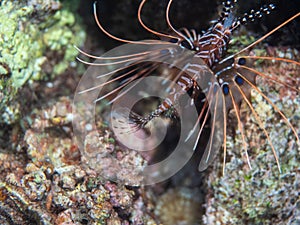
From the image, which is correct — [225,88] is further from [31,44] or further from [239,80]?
[31,44]

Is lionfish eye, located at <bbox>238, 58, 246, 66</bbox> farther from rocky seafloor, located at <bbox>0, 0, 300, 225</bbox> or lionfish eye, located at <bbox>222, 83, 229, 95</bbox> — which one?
rocky seafloor, located at <bbox>0, 0, 300, 225</bbox>

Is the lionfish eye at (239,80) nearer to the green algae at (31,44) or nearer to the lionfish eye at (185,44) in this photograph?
the lionfish eye at (185,44)

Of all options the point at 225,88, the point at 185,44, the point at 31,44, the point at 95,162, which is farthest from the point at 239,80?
the point at 31,44

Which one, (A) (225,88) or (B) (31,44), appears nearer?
(A) (225,88)

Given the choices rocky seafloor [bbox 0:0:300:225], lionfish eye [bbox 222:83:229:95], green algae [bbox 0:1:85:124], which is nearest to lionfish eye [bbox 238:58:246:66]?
lionfish eye [bbox 222:83:229:95]

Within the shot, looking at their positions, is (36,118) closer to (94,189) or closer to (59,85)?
(59,85)
